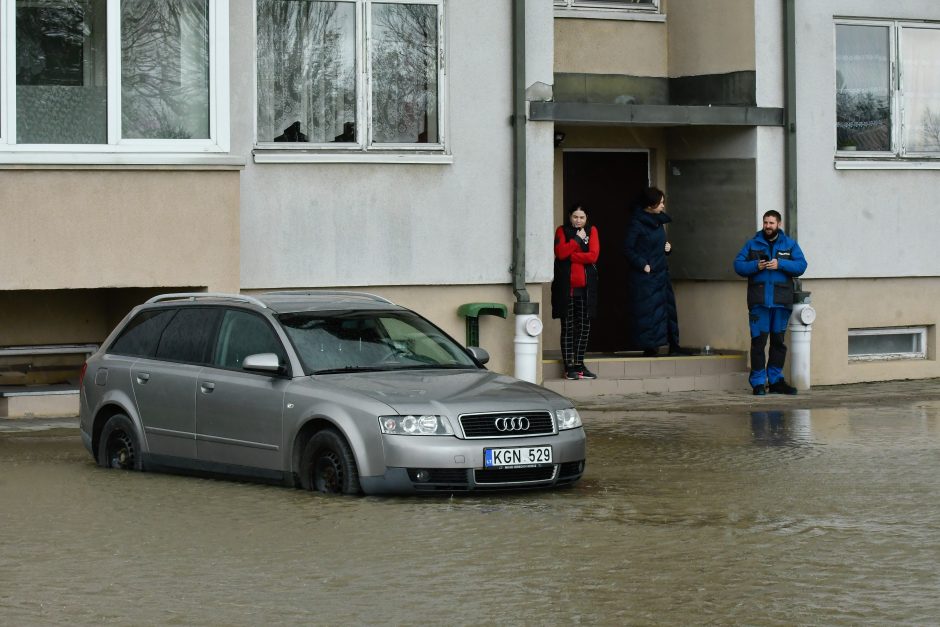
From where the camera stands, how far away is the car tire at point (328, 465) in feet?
35.9

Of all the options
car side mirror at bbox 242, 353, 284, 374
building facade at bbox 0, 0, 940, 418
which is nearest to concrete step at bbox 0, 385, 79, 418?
building facade at bbox 0, 0, 940, 418

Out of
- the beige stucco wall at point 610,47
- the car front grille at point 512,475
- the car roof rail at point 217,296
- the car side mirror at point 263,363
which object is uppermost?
the beige stucco wall at point 610,47

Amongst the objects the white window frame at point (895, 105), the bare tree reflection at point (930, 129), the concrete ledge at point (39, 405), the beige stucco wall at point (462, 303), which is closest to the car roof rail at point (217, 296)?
the concrete ledge at point (39, 405)

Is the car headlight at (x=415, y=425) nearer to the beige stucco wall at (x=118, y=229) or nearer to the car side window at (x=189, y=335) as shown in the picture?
the car side window at (x=189, y=335)

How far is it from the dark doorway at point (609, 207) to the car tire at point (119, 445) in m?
Result: 9.89

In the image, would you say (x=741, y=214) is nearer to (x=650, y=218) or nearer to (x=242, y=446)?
(x=650, y=218)

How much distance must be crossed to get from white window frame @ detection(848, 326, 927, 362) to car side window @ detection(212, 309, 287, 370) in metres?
10.7

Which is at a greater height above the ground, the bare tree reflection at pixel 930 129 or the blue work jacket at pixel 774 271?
the bare tree reflection at pixel 930 129

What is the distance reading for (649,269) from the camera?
2025 centimetres

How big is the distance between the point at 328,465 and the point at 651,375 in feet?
29.9

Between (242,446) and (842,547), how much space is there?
4.42 metres

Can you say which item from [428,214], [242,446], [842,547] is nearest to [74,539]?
[242,446]

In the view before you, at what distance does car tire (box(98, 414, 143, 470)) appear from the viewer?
12.8 meters

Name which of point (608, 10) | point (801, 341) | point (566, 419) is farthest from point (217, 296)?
point (608, 10)
